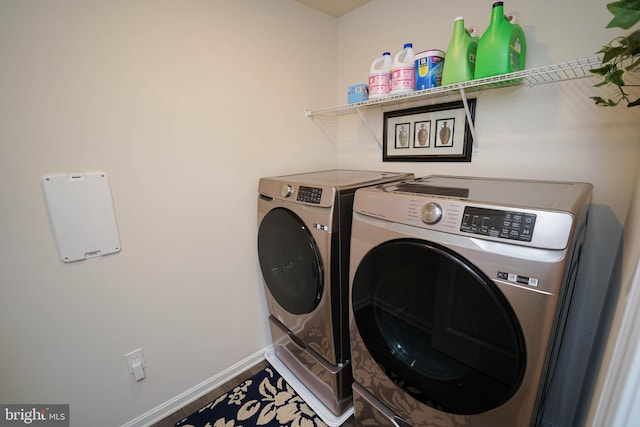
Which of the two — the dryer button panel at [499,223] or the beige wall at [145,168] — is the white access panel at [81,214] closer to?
the beige wall at [145,168]

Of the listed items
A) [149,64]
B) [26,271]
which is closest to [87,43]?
[149,64]

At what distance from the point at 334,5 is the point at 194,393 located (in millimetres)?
2544

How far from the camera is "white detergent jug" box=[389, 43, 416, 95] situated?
4.26 ft

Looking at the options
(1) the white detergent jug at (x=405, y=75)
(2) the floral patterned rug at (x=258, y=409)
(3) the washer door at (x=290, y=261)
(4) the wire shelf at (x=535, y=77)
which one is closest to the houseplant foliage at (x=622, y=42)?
(4) the wire shelf at (x=535, y=77)

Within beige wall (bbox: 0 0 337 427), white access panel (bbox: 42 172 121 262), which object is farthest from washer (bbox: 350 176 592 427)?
white access panel (bbox: 42 172 121 262)

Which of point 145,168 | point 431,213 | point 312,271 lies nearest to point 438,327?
point 431,213

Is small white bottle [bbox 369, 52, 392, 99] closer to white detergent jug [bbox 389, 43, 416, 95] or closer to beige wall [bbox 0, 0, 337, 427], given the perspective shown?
white detergent jug [bbox 389, 43, 416, 95]

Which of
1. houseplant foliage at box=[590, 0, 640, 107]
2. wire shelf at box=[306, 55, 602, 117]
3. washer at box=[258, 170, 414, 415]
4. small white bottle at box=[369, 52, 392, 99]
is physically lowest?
washer at box=[258, 170, 414, 415]

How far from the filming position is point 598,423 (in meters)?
0.54

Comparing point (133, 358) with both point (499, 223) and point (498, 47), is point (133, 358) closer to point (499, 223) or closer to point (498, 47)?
point (499, 223)

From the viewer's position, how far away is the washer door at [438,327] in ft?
2.53

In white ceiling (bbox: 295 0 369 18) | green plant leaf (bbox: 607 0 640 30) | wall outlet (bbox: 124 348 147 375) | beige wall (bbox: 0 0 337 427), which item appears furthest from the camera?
white ceiling (bbox: 295 0 369 18)

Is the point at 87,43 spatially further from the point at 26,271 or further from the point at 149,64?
the point at 26,271

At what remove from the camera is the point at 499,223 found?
728 millimetres
